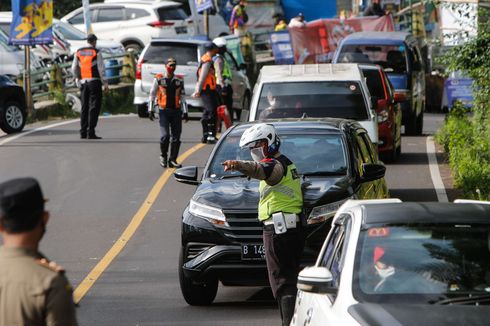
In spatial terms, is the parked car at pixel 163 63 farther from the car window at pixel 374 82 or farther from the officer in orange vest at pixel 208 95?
the car window at pixel 374 82

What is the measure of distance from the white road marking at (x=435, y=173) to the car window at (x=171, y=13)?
662 inches

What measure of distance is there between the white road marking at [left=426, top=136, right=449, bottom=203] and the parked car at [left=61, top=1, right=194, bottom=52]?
54.5 feet

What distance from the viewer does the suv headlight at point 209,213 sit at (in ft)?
36.9

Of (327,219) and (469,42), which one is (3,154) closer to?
(469,42)

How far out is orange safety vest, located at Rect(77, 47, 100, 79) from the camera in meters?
23.7

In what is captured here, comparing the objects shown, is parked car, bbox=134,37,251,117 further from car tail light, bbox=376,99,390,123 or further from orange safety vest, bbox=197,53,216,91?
car tail light, bbox=376,99,390,123

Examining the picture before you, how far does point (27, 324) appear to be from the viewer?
16.2 feet

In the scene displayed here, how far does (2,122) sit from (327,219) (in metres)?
14.3

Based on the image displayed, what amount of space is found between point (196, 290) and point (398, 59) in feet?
56.0

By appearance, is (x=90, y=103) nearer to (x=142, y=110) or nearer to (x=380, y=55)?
(x=142, y=110)

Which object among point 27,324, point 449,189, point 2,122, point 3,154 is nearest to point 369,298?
point 27,324

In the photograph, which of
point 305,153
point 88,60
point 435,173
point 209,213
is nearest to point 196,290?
point 209,213

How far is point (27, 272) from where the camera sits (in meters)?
4.95

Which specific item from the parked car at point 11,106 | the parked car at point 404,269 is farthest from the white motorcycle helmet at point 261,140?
the parked car at point 11,106
